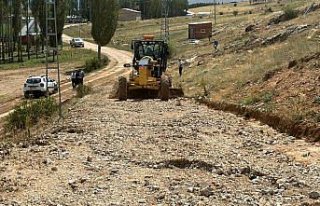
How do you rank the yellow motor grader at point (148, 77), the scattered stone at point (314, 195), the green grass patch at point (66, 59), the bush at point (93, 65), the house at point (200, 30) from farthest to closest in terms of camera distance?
1. the house at point (200, 30)
2. the green grass patch at point (66, 59)
3. the bush at point (93, 65)
4. the yellow motor grader at point (148, 77)
5. the scattered stone at point (314, 195)

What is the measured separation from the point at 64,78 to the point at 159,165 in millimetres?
41494

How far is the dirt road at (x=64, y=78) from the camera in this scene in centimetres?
3869

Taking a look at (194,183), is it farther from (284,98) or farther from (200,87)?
(200,87)

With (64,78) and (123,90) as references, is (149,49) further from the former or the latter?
(64,78)

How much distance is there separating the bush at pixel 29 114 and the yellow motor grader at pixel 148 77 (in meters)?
3.63

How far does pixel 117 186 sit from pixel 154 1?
137m

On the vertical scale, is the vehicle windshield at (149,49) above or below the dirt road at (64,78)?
above

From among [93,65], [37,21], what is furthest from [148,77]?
[37,21]

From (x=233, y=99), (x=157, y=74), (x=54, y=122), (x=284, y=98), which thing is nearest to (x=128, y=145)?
(x=54, y=122)

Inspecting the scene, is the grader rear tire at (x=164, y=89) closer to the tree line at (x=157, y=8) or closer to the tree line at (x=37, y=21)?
the tree line at (x=37, y=21)

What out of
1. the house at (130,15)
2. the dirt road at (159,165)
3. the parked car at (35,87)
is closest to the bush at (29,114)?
the dirt road at (159,165)

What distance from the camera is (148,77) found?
28.7 m

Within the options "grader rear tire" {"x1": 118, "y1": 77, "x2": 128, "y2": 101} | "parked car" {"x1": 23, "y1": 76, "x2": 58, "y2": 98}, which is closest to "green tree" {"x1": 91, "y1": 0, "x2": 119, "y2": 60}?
"parked car" {"x1": 23, "y1": 76, "x2": 58, "y2": 98}

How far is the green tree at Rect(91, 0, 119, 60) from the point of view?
63281 mm
